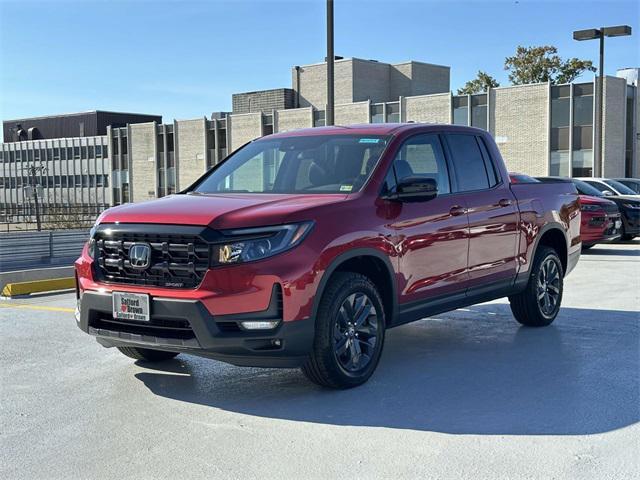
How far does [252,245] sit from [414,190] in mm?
1451

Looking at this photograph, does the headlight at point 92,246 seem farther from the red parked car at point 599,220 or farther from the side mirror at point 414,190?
the red parked car at point 599,220

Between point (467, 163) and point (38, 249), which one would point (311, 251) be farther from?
point (38, 249)

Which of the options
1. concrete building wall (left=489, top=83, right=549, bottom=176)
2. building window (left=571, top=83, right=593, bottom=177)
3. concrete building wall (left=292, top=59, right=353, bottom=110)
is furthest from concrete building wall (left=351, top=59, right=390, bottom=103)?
building window (left=571, top=83, right=593, bottom=177)

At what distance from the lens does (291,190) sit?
6141mm

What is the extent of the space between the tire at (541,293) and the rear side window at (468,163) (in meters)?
1.21

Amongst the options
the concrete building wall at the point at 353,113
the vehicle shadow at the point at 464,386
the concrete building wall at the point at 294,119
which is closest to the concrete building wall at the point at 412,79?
the concrete building wall at the point at 353,113

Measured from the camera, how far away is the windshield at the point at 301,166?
611cm

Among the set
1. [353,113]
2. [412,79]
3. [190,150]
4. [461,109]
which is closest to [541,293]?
[461,109]

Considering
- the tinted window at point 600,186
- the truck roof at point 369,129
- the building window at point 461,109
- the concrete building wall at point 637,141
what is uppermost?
the building window at point 461,109

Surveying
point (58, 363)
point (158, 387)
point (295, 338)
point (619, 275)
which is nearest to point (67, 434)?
point (158, 387)

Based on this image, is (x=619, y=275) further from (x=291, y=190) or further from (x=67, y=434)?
(x=67, y=434)

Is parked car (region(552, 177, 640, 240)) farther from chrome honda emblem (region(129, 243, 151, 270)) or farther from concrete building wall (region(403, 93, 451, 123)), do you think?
concrete building wall (region(403, 93, 451, 123))

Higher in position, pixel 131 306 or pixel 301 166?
pixel 301 166

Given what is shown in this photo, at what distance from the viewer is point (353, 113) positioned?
54.8 metres
